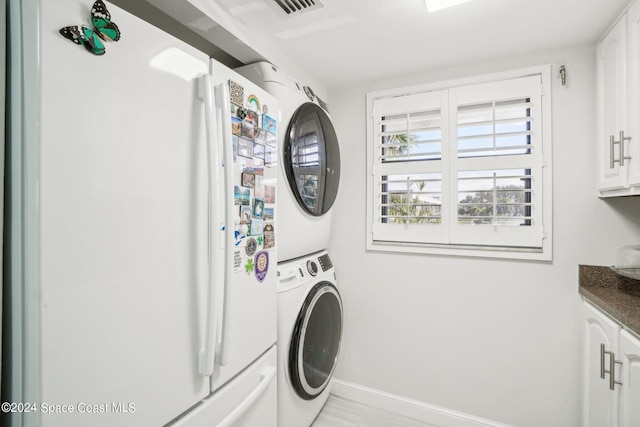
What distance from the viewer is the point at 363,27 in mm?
1448

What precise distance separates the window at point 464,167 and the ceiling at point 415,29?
0.69 ft

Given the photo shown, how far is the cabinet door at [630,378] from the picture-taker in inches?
41.2

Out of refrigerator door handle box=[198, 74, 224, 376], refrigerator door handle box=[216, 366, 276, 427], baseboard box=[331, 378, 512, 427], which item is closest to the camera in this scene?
refrigerator door handle box=[198, 74, 224, 376]

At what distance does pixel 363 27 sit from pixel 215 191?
A: 1188 mm

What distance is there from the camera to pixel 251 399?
3.44 ft

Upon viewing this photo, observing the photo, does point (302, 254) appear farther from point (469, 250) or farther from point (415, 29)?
point (415, 29)

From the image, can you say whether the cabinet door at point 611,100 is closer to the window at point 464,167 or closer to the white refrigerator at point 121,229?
the window at point 464,167

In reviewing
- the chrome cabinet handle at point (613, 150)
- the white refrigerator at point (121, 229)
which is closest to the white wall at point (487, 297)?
the chrome cabinet handle at point (613, 150)

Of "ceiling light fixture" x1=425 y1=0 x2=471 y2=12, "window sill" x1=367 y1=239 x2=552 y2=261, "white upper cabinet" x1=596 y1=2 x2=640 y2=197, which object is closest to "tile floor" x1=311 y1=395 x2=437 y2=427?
"window sill" x1=367 y1=239 x2=552 y2=261

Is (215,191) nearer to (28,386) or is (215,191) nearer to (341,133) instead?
(28,386)

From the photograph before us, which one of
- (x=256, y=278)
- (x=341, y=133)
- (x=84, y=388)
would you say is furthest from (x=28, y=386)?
(x=341, y=133)

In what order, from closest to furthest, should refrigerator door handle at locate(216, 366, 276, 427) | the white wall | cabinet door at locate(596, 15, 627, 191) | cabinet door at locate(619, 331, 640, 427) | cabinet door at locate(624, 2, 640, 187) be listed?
refrigerator door handle at locate(216, 366, 276, 427), cabinet door at locate(619, 331, 640, 427), cabinet door at locate(624, 2, 640, 187), cabinet door at locate(596, 15, 627, 191), the white wall

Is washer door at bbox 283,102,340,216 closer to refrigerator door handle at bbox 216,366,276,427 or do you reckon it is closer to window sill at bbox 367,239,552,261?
window sill at bbox 367,239,552,261

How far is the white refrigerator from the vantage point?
1.80 ft
